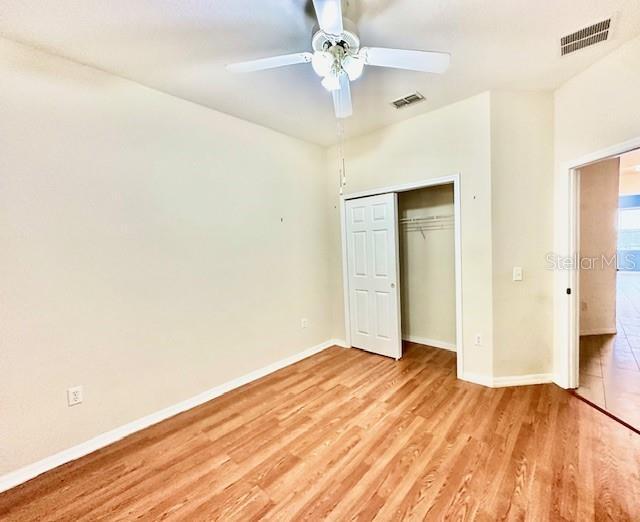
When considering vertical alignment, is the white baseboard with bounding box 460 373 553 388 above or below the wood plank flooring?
above

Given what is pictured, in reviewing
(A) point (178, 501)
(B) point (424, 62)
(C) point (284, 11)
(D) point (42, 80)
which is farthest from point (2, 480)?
(B) point (424, 62)

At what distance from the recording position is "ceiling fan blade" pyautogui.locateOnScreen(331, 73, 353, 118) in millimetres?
1813

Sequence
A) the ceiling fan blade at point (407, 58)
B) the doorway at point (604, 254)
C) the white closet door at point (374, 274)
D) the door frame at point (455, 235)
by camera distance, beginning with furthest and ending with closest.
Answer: the doorway at point (604, 254)
the white closet door at point (374, 274)
the door frame at point (455, 235)
the ceiling fan blade at point (407, 58)

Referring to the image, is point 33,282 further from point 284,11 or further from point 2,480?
point 284,11

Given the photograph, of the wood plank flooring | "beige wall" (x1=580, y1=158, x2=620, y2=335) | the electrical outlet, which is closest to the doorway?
"beige wall" (x1=580, y1=158, x2=620, y2=335)

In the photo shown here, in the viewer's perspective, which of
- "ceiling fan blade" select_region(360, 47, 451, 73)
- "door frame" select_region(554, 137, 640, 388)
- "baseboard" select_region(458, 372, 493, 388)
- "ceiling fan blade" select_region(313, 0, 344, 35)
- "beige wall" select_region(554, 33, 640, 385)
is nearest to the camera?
"ceiling fan blade" select_region(313, 0, 344, 35)

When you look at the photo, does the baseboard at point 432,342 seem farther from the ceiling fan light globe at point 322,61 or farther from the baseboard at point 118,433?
the ceiling fan light globe at point 322,61

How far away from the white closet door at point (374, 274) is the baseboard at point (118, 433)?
1156 millimetres

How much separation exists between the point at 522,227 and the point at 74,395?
3877 millimetres

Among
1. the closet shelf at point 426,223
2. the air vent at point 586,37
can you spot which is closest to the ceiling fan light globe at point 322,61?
the air vent at point 586,37

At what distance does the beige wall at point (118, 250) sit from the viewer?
5.98 feet

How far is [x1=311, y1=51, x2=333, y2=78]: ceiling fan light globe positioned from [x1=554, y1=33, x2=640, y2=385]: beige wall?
2058mm

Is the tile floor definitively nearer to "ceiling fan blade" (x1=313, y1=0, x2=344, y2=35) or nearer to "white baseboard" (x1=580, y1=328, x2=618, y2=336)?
"white baseboard" (x1=580, y1=328, x2=618, y2=336)

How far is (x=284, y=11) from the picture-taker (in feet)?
5.30
